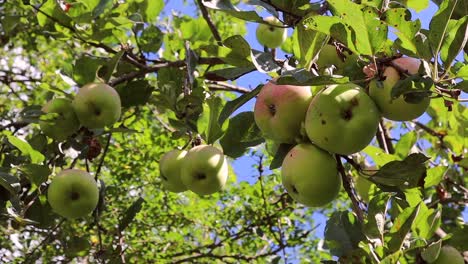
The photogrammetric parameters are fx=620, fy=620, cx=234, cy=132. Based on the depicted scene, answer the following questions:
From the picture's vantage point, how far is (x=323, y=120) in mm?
1243

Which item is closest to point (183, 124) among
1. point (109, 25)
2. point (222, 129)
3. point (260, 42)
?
point (222, 129)

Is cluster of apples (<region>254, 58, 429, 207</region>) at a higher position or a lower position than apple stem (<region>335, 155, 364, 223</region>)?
higher

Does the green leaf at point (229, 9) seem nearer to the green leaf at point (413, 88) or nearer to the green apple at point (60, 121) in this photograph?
the green leaf at point (413, 88)

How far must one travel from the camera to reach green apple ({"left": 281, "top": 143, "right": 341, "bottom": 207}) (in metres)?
1.33

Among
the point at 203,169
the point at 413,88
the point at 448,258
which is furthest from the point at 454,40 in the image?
the point at 203,169

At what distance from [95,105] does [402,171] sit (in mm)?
1048

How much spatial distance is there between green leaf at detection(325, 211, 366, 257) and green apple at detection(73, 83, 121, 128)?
32.0 inches

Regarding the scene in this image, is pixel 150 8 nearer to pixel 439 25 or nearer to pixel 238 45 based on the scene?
pixel 238 45

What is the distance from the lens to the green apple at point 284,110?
4.46ft

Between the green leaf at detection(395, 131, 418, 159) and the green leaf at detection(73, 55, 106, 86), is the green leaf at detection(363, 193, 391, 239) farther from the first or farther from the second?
the green leaf at detection(73, 55, 106, 86)

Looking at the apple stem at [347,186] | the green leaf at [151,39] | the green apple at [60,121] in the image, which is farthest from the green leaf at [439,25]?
the green leaf at [151,39]

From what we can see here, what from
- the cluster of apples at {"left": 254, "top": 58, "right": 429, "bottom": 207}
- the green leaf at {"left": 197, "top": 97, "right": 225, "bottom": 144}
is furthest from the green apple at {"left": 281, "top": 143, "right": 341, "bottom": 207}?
the green leaf at {"left": 197, "top": 97, "right": 225, "bottom": 144}

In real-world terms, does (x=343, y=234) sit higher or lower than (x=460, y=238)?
higher

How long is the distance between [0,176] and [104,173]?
181 centimetres
